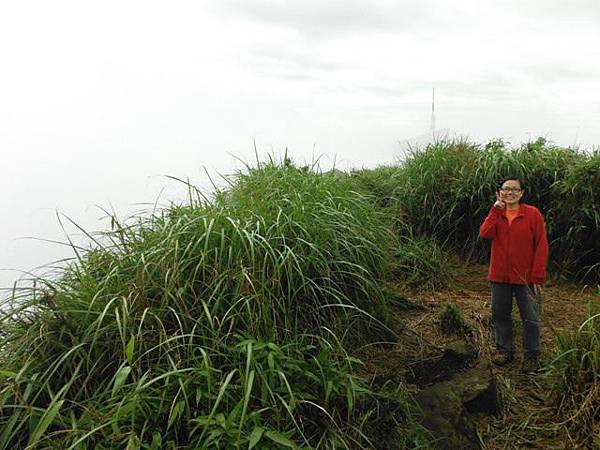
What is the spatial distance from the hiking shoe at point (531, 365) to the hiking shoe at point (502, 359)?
0.10m

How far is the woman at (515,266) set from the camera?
326 cm

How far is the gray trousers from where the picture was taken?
3248 mm

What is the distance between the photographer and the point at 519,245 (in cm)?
334

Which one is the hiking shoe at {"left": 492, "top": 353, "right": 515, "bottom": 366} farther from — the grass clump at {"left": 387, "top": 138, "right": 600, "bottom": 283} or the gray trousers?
the grass clump at {"left": 387, "top": 138, "right": 600, "bottom": 283}

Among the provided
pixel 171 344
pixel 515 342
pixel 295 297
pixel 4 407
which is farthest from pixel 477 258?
pixel 4 407

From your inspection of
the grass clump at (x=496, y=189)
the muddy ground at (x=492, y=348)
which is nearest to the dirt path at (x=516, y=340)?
the muddy ground at (x=492, y=348)

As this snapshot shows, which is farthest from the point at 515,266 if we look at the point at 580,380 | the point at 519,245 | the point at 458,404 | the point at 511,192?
the point at 458,404

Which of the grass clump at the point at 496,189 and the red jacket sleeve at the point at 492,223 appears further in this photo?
the grass clump at the point at 496,189

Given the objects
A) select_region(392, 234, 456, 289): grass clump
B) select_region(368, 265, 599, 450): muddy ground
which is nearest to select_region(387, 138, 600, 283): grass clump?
select_region(368, 265, 599, 450): muddy ground

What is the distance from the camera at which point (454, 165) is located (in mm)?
5590

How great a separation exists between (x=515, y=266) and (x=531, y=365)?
0.64 metres

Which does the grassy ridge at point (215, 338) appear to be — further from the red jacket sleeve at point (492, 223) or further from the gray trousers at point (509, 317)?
the red jacket sleeve at point (492, 223)

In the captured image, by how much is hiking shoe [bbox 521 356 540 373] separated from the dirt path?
0.18ft

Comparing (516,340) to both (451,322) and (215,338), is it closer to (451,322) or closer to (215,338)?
(451,322)
